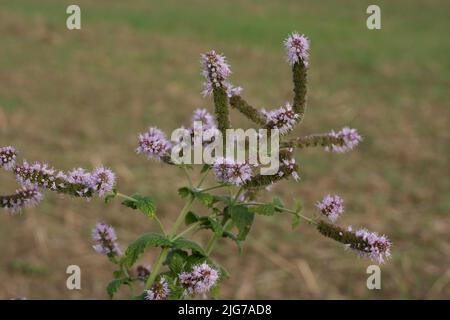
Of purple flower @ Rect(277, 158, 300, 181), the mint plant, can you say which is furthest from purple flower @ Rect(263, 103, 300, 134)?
purple flower @ Rect(277, 158, 300, 181)

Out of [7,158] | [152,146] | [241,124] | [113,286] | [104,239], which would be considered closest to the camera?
[7,158]

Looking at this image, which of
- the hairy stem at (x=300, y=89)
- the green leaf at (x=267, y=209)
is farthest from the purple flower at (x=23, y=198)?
the hairy stem at (x=300, y=89)

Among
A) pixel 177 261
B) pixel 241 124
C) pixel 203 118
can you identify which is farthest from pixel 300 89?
pixel 241 124

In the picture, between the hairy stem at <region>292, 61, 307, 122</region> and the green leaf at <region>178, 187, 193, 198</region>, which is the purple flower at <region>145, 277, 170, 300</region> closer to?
the green leaf at <region>178, 187, 193, 198</region>

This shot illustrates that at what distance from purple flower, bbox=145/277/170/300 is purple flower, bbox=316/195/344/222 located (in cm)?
60

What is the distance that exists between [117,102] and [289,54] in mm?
9153

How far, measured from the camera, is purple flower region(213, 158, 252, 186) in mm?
2197

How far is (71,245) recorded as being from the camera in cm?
699

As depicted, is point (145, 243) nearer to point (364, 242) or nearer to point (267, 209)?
point (267, 209)

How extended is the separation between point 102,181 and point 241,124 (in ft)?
28.1

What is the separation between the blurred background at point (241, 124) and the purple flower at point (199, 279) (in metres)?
3.96

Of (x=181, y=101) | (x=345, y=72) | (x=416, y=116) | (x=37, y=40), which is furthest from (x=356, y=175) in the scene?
(x=37, y=40)

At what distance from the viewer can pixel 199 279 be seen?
2215 millimetres

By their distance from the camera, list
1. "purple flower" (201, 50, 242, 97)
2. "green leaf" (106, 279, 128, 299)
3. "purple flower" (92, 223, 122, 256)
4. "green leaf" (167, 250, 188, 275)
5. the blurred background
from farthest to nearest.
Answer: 1. the blurred background
2. "purple flower" (92, 223, 122, 256)
3. "green leaf" (106, 279, 128, 299)
4. "green leaf" (167, 250, 188, 275)
5. "purple flower" (201, 50, 242, 97)
